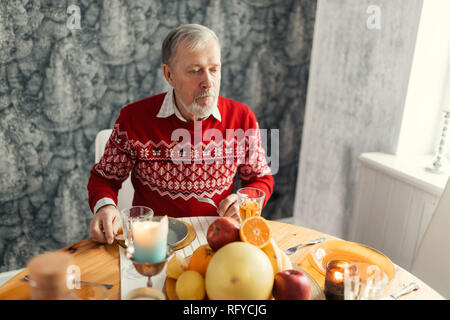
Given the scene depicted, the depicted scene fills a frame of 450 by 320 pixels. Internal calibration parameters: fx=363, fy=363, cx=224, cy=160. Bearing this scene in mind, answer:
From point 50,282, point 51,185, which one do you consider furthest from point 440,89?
point 51,185

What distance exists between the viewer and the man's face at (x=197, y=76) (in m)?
1.44

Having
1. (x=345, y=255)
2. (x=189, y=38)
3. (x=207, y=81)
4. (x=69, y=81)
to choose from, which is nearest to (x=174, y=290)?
(x=345, y=255)

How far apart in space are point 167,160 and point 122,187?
0.32 m

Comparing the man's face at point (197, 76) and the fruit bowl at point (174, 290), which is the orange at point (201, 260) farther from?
the man's face at point (197, 76)

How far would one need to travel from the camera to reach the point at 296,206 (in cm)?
271

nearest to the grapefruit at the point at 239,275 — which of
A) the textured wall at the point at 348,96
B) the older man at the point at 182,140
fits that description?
the older man at the point at 182,140

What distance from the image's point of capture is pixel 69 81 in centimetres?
196

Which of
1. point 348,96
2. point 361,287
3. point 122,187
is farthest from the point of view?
point 348,96

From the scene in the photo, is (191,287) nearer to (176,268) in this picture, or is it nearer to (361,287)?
(176,268)

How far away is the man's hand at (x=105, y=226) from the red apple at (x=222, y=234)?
1.31ft

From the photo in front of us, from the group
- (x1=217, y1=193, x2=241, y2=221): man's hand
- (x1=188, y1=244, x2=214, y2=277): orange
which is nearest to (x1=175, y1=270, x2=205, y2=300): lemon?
(x1=188, y1=244, x2=214, y2=277): orange

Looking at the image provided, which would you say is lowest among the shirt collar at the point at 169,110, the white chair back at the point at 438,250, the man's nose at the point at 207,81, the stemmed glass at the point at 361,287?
the white chair back at the point at 438,250

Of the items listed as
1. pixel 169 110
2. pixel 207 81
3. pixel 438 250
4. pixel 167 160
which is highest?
pixel 207 81

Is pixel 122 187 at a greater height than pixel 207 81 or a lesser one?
lesser
